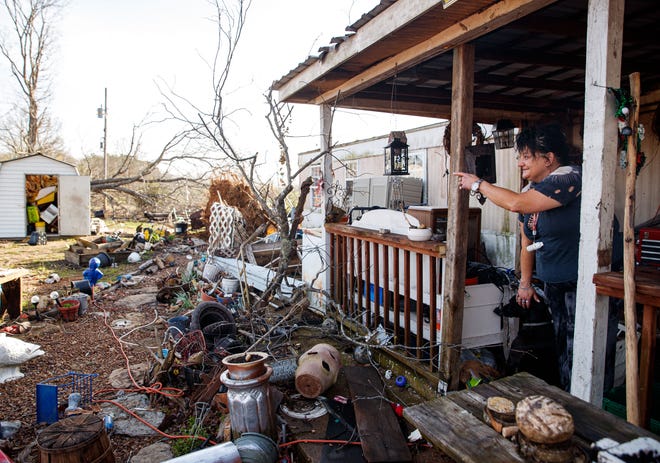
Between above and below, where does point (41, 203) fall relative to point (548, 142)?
below

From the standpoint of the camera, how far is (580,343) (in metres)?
2.29

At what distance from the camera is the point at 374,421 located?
308 centimetres

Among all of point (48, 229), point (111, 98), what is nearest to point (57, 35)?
point (111, 98)

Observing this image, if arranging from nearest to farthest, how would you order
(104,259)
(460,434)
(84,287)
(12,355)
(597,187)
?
(460,434), (597,187), (12,355), (84,287), (104,259)

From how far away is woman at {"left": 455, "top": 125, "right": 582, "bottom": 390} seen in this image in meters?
2.58

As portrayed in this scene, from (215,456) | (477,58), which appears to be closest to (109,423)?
(215,456)

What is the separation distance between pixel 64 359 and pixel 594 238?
5556 millimetres

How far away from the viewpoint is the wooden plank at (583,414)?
61.8 inches

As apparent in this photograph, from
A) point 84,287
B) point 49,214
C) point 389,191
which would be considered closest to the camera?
point 84,287

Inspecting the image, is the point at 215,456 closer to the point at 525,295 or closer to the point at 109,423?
the point at 109,423

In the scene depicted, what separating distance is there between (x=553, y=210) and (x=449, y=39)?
1.46 m

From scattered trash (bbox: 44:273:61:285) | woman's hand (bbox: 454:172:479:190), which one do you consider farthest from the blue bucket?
woman's hand (bbox: 454:172:479:190)

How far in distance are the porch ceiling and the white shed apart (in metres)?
13.0

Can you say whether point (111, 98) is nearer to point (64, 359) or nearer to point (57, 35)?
point (57, 35)
